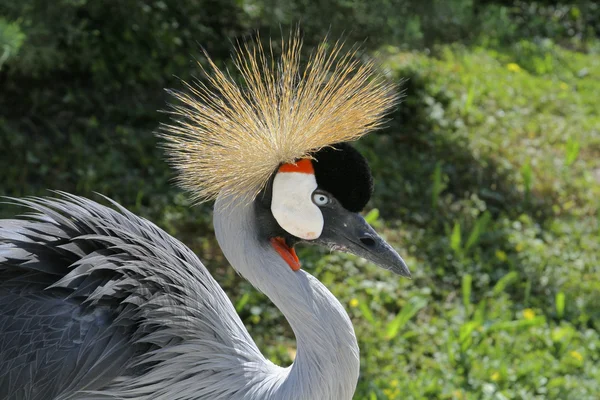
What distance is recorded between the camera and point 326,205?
70.4 inches

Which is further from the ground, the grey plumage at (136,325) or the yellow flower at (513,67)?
the yellow flower at (513,67)

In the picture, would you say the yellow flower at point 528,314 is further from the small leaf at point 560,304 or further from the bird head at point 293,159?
the bird head at point 293,159

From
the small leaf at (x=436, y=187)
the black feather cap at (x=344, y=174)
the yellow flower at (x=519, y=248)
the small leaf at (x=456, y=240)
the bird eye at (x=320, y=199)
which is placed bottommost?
the yellow flower at (x=519, y=248)

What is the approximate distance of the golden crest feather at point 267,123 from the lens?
178 cm

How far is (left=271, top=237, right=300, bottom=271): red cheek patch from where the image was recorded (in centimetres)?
181

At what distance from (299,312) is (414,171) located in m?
2.33

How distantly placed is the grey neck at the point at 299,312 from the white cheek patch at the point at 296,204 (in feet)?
0.22

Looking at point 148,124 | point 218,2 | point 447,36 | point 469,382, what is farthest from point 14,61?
point 469,382

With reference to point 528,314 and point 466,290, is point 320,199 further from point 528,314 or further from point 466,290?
point 528,314

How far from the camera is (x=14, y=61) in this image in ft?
11.5

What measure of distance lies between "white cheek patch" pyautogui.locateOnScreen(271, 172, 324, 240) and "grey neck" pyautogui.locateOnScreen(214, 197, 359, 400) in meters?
0.07

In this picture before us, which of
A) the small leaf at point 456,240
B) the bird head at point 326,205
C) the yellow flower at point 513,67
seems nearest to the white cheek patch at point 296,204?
the bird head at point 326,205

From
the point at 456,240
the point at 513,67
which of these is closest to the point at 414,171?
the point at 456,240

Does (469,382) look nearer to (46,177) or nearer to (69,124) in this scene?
(46,177)
